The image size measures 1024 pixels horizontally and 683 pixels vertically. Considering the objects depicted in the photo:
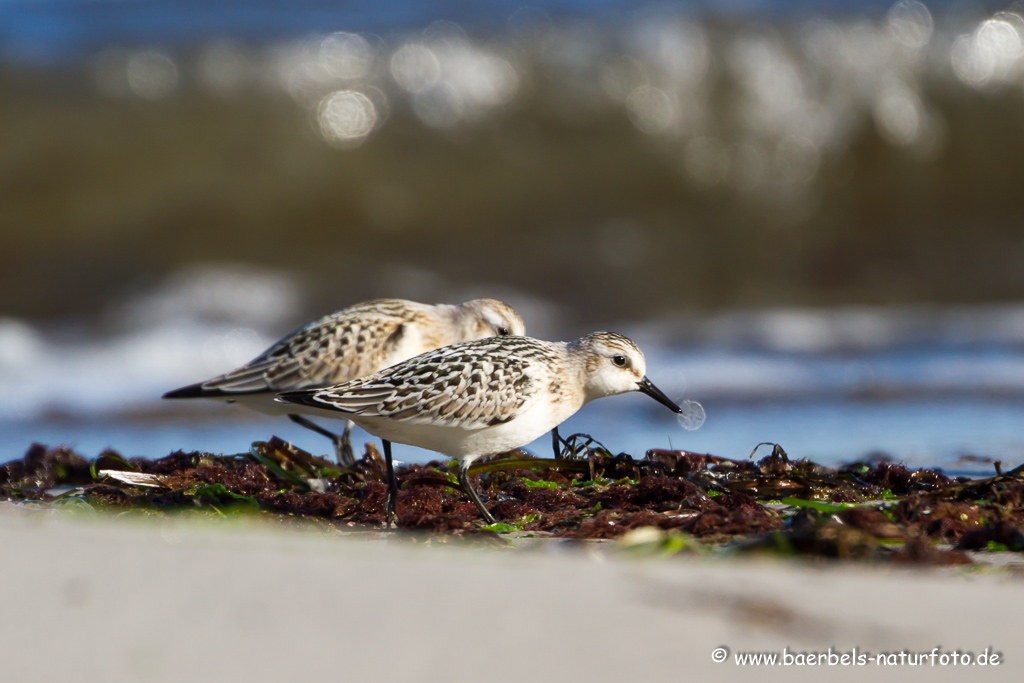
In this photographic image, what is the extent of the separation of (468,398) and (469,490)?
0.36 metres

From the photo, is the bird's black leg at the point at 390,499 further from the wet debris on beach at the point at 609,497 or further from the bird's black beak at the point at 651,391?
the bird's black beak at the point at 651,391

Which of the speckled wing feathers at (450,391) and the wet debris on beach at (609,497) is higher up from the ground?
the speckled wing feathers at (450,391)

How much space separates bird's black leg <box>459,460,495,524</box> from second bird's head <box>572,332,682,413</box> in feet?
2.23

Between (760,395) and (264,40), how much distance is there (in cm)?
763

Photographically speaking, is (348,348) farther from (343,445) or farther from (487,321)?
(487,321)

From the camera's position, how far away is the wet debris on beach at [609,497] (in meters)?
3.25

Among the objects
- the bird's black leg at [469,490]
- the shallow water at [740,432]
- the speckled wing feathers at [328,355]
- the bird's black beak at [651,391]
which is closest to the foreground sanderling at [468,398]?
the bird's black leg at [469,490]

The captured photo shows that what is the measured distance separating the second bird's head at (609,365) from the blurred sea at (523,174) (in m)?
4.86

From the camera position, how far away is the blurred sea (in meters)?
10.9

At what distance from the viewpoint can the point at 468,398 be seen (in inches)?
160

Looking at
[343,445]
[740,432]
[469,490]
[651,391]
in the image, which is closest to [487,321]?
[343,445]

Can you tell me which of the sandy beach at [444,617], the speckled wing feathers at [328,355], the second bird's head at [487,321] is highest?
the second bird's head at [487,321]

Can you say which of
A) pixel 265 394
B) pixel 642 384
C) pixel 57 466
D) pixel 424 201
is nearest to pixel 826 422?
pixel 642 384

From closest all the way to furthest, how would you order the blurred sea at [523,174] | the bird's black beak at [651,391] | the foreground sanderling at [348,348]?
the bird's black beak at [651,391], the foreground sanderling at [348,348], the blurred sea at [523,174]
